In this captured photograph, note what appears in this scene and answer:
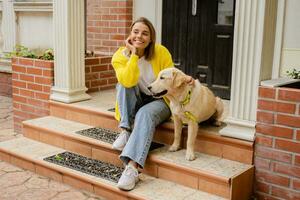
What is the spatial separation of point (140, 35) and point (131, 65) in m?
0.26

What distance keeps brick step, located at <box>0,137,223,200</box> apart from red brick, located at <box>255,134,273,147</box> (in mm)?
477

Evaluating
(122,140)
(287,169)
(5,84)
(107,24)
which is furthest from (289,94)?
(5,84)

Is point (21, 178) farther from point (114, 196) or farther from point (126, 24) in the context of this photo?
point (126, 24)

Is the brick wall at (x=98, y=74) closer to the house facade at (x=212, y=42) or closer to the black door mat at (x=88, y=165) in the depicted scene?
the house facade at (x=212, y=42)

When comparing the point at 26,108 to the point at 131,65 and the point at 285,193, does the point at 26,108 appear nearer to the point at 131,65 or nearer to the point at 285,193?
the point at 131,65

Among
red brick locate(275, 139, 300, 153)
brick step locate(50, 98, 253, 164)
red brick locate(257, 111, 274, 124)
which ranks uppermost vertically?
red brick locate(257, 111, 274, 124)

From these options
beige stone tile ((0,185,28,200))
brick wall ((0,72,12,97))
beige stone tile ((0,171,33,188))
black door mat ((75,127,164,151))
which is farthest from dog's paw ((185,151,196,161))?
brick wall ((0,72,12,97))

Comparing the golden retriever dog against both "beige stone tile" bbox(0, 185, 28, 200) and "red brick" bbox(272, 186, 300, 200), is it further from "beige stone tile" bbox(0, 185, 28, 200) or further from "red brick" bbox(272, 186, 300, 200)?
"beige stone tile" bbox(0, 185, 28, 200)

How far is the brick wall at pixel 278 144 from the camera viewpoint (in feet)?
8.77

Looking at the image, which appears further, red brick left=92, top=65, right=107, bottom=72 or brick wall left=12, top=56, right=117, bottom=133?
Answer: red brick left=92, top=65, right=107, bottom=72

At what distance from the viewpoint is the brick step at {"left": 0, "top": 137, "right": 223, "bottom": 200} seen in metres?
2.83

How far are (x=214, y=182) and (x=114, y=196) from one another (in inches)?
29.3

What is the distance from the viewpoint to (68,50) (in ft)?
13.6

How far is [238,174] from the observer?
2.74 metres
